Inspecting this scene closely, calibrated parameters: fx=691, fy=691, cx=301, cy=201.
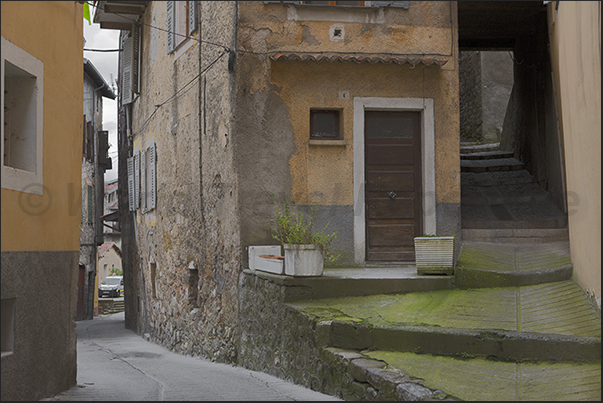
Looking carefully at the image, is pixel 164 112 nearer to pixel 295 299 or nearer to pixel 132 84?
pixel 132 84

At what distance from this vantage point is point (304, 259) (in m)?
7.66

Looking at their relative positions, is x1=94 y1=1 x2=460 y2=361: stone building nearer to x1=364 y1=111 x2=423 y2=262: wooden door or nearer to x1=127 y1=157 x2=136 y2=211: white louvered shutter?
x1=364 y1=111 x2=423 y2=262: wooden door

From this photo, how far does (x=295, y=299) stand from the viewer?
7.62 meters

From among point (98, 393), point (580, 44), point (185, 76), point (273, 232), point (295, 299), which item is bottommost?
point (98, 393)

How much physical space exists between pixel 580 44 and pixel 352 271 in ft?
13.4

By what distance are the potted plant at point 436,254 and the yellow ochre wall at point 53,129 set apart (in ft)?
12.6

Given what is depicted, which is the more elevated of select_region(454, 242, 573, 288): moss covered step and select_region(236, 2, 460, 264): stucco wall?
select_region(236, 2, 460, 264): stucco wall

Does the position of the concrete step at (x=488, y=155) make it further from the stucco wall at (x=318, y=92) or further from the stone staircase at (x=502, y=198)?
the stucco wall at (x=318, y=92)

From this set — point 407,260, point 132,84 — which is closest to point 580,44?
point 407,260

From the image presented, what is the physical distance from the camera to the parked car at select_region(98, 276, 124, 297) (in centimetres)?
3888

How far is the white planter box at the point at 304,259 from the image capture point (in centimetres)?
764

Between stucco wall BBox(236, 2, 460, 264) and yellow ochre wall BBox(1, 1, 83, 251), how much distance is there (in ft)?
9.15

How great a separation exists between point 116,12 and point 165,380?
10090 mm

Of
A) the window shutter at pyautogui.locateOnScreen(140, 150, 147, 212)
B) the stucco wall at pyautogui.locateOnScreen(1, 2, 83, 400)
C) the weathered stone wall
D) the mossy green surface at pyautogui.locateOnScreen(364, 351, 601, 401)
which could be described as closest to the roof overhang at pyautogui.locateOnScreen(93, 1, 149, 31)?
the weathered stone wall
